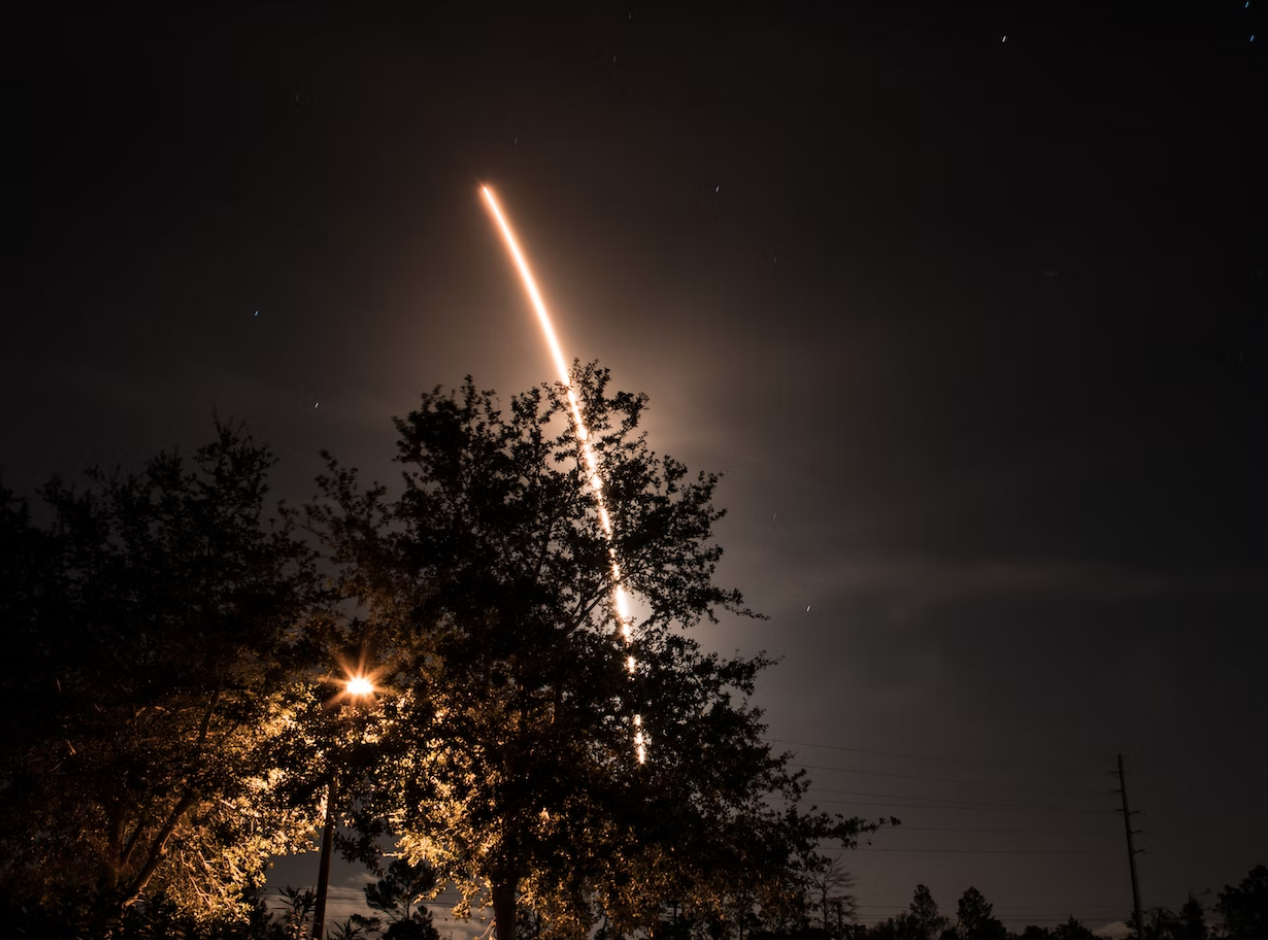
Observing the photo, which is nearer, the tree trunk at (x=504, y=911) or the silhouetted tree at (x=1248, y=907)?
the tree trunk at (x=504, y=911)

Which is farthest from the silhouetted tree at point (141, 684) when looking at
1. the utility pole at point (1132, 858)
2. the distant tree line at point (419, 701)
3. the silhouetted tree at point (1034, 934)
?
the silhouetted tree at point (1034, 934)

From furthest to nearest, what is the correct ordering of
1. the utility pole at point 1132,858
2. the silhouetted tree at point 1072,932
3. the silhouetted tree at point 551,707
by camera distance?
the silhouetted tree at point 1072,932, the utility pole at point 1132,858, the silhouetted tree at point 551,707

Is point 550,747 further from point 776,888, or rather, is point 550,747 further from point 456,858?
point 776,888

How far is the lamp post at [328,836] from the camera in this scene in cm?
2420

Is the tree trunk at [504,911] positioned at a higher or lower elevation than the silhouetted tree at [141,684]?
lower

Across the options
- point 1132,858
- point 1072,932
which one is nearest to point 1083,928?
point 1072,932

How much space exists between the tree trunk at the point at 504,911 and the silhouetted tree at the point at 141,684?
255 inches

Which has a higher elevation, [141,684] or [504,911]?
[141,684]

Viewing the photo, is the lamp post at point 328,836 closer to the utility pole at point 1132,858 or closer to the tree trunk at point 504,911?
the tree trunk at point 504,911

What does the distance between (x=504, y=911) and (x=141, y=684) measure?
1163 cm

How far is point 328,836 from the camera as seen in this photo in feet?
89.6

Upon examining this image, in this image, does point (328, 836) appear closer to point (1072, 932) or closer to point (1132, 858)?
point (1132, 858)

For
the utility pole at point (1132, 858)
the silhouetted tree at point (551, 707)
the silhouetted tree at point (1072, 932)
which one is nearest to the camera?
the silhouetted tree at point (551, 707)

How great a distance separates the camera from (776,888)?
82.4ft
